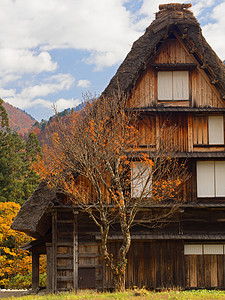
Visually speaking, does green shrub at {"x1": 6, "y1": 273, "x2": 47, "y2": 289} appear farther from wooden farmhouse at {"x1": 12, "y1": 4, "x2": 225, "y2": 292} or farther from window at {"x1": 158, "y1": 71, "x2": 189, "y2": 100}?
window at {"x1": 158, "y1": 71, "x2": 189, "y2": 100}

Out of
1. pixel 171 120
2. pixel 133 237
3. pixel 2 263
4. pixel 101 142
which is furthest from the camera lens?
pixel 2 263

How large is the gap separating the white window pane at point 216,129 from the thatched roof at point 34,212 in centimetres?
779

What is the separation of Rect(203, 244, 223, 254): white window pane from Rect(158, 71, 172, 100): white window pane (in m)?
7.18

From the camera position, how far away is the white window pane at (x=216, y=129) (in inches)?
788

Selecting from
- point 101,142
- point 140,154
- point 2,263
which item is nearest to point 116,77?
point 140,154

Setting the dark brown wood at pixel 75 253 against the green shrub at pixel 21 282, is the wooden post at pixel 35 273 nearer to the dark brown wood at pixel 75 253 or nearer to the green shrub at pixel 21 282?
the green shrub at pixel 21 282

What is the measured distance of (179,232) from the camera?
1927 centimetres

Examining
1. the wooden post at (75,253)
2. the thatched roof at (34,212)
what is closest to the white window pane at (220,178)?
the wooden post at (75,253)

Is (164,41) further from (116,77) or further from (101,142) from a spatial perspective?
(101,142)

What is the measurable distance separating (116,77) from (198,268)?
31.5 feet

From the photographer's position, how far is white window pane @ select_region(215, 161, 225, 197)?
1959cm

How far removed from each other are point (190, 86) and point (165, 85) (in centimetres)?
120

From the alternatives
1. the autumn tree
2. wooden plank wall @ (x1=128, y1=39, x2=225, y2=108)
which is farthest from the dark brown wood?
wooden plank wall @ (x1=128, y1=39, x2=225, y2=108)

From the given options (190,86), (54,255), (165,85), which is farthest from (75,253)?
(190,86)
